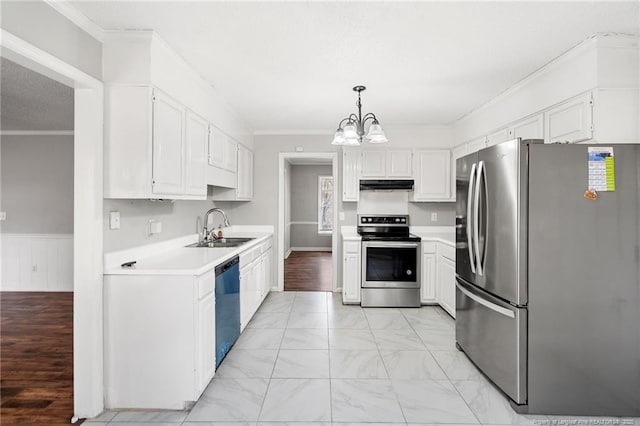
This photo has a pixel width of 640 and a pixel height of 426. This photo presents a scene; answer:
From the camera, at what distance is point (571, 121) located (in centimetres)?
233

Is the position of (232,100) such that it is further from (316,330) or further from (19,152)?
(19,152)

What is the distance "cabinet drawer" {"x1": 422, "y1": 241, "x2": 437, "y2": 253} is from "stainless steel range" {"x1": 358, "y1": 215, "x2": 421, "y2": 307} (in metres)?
0.10

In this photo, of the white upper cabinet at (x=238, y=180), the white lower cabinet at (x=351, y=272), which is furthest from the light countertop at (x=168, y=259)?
the white lower cabinet at (x=351, y=272)

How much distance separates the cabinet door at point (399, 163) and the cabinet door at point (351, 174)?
44 cm

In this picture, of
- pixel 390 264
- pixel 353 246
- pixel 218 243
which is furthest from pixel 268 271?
pixel 390 264

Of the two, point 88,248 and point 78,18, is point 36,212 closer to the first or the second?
point 88,248

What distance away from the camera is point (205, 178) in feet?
9.95

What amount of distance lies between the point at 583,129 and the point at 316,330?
2863 millimetres

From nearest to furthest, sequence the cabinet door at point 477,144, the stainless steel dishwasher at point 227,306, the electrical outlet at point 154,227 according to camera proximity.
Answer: the stainless steel dishwasher at point 227,306 → the electrical outlet at point 154,227 → the cabinet door at point 477,144

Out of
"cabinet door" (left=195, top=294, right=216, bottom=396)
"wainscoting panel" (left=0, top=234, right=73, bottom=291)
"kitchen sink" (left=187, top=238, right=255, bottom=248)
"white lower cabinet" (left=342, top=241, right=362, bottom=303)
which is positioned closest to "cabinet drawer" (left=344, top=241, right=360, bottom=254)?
"white lower cabinet" (left=342, top=241, right=362, bottom=303)

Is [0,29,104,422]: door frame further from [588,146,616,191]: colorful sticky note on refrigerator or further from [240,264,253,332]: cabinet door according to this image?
[588,146,616,191]: colorful sticky note on refrigerator

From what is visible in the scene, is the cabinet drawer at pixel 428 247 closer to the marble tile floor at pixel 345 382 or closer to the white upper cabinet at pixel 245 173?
the marble tile floor at pixel 345 382

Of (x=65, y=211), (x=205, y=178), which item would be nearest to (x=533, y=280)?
(x=205, y=178)

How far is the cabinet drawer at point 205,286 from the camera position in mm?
2140
